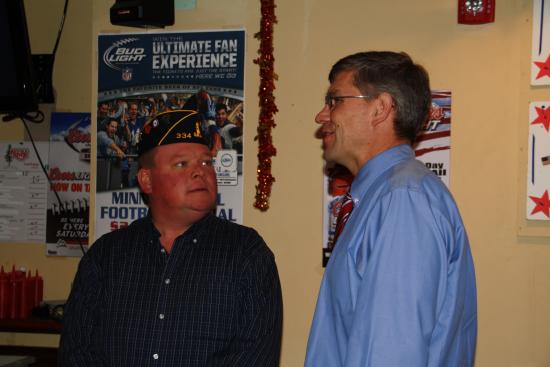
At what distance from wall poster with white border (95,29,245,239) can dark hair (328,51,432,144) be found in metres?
1.33

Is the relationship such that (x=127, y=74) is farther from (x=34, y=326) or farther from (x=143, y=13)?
(x=34, y=326)

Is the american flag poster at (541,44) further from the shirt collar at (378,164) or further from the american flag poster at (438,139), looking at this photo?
the shirt collar at (378,164)

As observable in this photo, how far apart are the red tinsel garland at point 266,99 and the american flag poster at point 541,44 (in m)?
1.07

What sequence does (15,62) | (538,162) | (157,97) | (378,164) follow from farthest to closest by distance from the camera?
(15,62)
(157,97)
(538,162)
(378,164)

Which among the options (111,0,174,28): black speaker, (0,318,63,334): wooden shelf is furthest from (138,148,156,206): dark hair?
(0,318,63,334): wooden shelf

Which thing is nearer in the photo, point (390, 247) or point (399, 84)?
point (390, 247)

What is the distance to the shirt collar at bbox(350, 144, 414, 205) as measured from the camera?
1.70 metres

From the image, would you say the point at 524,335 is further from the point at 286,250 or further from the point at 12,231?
the point at 12,231

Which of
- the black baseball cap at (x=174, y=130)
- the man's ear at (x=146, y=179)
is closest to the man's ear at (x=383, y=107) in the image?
the black baseball cap at (x=174, y=130)

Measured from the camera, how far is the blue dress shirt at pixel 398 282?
1434 mm

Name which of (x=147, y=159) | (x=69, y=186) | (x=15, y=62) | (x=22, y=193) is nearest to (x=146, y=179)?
(x=147, y=159)

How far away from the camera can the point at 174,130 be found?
2.42 metres

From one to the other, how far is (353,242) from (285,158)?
1482mm

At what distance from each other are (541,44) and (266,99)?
1141 millimetres
